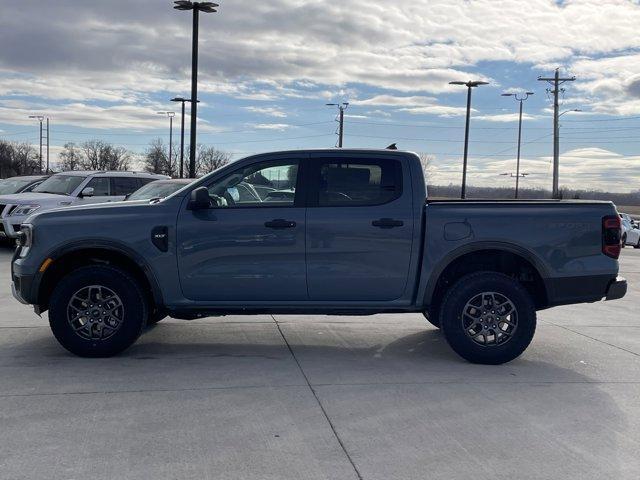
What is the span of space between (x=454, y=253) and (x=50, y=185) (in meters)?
13.3

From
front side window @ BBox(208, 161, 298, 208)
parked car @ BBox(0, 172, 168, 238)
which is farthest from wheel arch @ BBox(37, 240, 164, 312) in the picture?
parked car @ BBox(0, 172, 168, 238)

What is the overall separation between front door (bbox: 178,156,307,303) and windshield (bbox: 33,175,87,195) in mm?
11122

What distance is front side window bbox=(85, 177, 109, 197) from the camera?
16.5 meters

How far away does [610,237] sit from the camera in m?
6.35

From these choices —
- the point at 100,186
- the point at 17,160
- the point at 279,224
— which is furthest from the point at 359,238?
the point at 17,160

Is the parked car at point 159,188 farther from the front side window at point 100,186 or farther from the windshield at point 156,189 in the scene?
the front side window at point 100,186

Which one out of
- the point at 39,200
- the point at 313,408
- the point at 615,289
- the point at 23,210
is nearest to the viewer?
the point at 313,408

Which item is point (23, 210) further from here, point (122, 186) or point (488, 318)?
point (488, 318)

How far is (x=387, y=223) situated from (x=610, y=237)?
207 centimetres

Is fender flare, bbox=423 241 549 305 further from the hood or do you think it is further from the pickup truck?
the hood

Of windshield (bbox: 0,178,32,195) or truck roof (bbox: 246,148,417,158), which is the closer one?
truck roof (bbox: 246,148,417,158)

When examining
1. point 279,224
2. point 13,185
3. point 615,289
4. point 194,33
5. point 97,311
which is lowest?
point 97,311

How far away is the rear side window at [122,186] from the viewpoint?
16.6 m

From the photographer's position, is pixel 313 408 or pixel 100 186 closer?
pixel 313 408
